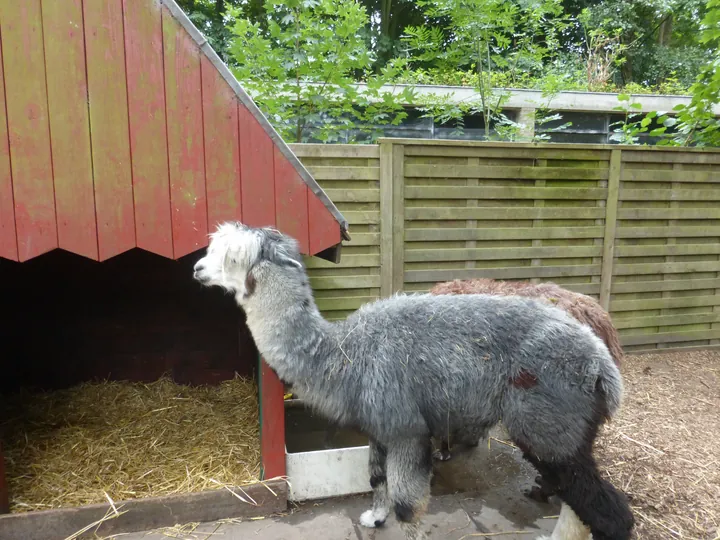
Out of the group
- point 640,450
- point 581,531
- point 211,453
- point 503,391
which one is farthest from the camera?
point 640,450

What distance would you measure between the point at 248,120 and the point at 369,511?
94.7 inches

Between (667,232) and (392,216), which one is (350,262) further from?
(667,232)

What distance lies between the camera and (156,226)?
2438 millimetres

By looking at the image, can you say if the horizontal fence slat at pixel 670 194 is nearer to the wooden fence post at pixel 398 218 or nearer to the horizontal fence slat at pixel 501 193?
the horizontal fence slat at pixel 501 193

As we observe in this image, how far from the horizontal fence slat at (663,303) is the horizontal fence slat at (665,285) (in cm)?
12

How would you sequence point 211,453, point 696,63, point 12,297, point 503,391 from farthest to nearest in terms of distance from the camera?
point 696,63, point 12,297, point 211,453, point 503,391

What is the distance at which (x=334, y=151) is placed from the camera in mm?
4172

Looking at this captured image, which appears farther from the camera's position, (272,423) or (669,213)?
(669,213)

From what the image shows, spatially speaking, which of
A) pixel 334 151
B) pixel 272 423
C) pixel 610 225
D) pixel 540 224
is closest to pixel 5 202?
pixel 272 423

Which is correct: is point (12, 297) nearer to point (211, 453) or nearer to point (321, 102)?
point (211, 453)

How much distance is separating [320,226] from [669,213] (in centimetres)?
456

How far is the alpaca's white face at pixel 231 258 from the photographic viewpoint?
88.7 inches

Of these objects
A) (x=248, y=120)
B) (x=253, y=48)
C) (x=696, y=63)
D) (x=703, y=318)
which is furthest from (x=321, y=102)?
(x=696, y=63)

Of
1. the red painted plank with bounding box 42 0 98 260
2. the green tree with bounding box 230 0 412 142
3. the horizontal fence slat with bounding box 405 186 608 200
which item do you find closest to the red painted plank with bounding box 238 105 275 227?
the red painted plank with bounding box 42 0 98 260
